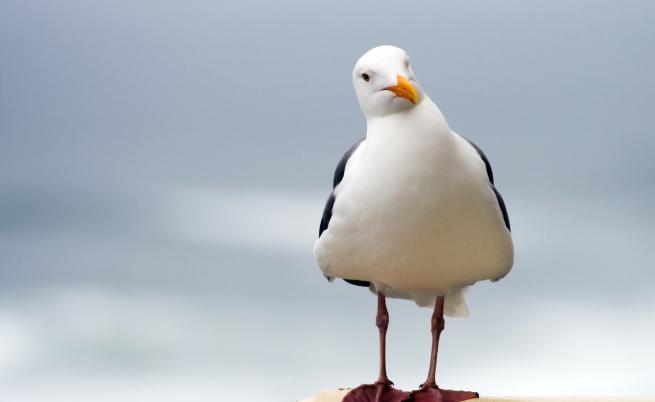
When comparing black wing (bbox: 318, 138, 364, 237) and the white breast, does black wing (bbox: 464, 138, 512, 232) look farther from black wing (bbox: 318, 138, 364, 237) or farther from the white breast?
black wing (bbox: 318, 138, 364, 237)

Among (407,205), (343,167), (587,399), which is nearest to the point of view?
(407,205)

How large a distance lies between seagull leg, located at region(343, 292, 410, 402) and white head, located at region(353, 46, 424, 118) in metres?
0.90

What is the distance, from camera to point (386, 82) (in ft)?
17.0

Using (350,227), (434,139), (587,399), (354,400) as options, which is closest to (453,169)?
(434,139)

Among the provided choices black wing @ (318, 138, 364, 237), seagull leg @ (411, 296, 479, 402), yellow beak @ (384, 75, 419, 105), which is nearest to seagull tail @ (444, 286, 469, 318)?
seagull leg @ (411, 296, 479, 402)

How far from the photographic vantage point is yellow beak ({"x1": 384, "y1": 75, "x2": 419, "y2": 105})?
16.8 feet

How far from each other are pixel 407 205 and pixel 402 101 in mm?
411

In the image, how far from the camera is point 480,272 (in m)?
5.38

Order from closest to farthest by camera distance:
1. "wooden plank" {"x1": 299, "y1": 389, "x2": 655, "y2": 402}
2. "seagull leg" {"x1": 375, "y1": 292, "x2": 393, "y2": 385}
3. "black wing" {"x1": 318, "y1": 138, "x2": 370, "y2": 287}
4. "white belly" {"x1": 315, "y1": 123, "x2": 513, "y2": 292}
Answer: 1. "white belly" {"x1": 315, "y1": 123, "x2": 513, "y2": 292}
2. "black wing" {"x1": 318, "y1": 138, "x2": 370, "y2": 287}
3. "seagull leg" {"x1": 375, "y1": 292, "x2": 393, "y2": 385}
4. "wooden plank" {"x1": 299, "y1": 389, "x2": 655, "y2": 402}

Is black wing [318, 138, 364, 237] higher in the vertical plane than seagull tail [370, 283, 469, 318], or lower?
higher

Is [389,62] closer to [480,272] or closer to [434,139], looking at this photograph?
[434,139]

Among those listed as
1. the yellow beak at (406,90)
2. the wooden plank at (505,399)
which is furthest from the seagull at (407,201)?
the wooden plank at (505,399)

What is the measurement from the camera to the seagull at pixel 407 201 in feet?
16.8

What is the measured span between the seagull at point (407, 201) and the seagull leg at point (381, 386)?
0.28 metres
